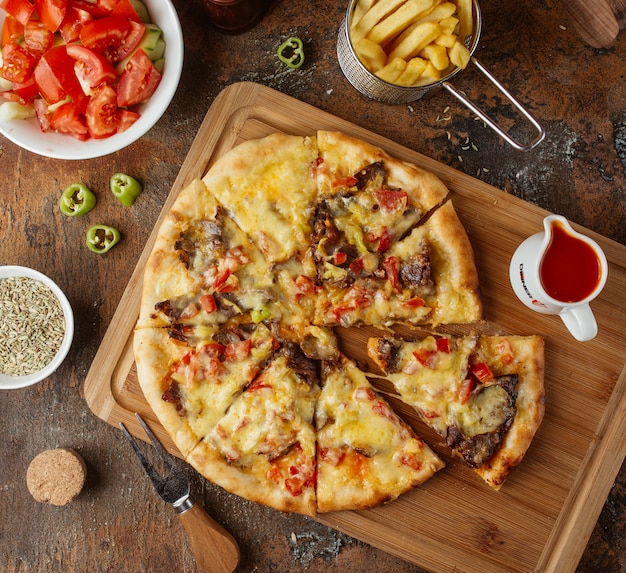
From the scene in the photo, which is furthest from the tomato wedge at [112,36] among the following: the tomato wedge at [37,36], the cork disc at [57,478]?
the cork disc at [57,478]

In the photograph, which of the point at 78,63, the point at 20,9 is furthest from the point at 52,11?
the point at 78,63

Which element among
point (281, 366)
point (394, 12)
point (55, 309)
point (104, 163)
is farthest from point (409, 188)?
point (55, 309)

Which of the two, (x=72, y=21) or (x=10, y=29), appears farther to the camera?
(x=10, y=29)

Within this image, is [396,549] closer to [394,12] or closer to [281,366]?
[281,366]

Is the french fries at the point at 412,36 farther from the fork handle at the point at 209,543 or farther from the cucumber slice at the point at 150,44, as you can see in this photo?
the fork handle at the point at 209,543

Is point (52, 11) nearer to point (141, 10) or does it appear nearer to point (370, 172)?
point (141, 10)
